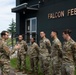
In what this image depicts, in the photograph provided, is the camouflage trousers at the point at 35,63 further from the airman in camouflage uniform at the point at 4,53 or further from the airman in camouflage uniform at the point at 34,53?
the airman in camouflage uniform at the point at 4,53

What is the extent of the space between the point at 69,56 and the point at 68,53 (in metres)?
0.10

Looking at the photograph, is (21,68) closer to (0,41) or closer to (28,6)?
(0,41)

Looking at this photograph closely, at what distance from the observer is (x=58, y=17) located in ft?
63.2

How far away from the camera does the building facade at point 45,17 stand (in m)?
18.0

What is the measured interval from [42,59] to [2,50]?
2.55m

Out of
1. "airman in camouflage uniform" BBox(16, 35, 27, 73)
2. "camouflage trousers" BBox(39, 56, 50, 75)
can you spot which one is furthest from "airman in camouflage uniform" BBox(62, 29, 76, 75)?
"airman in camouflage uniform" BBox(16, 35, 27, 73)

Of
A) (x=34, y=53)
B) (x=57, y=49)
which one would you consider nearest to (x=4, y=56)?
(x=57, y=49)

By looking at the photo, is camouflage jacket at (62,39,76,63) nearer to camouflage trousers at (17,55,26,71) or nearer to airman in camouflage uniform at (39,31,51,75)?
airman in camouflage uniform at (39,31,51,75)

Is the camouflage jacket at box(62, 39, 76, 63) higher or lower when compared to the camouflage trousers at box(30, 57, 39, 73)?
higher

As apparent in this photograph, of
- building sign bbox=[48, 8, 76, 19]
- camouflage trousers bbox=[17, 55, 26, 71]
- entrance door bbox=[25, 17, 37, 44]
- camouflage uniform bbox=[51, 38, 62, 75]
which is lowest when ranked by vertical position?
camouflage trousers bbox=[17, 55, 26, 71]

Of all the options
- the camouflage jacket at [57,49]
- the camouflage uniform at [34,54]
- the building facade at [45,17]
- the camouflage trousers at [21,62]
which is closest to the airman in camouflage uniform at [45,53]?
the camouflage jacket at [57,49]

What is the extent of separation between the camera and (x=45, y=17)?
69.8 feet

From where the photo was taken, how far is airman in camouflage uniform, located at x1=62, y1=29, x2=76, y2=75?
948 centimetres

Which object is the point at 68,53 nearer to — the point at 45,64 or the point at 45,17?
the point at 45,64
